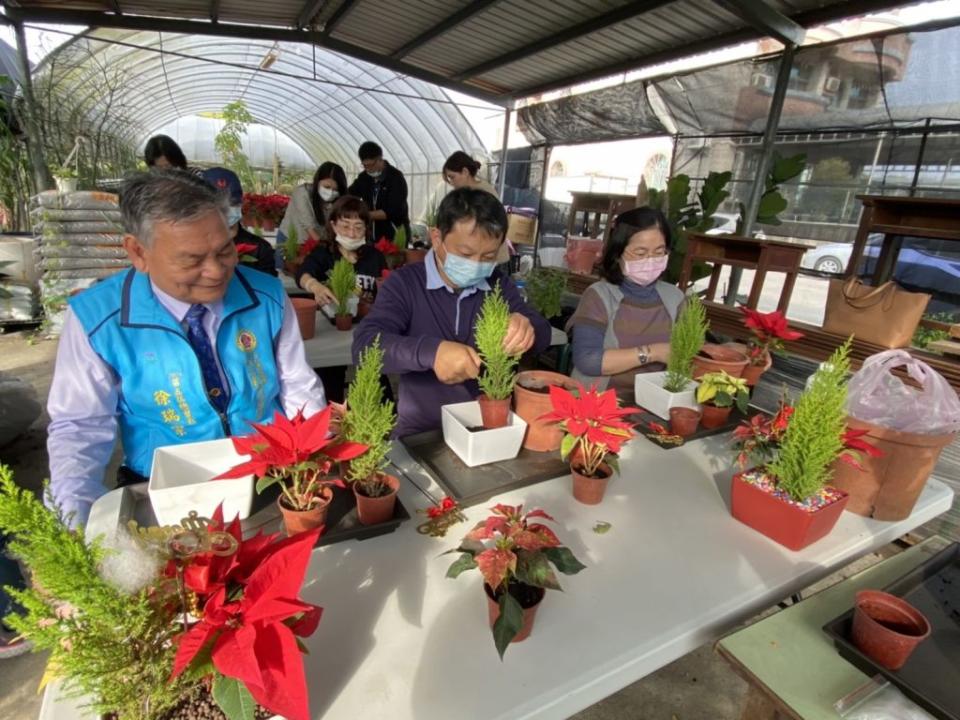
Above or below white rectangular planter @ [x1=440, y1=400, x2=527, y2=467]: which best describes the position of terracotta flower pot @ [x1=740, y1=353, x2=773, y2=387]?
above

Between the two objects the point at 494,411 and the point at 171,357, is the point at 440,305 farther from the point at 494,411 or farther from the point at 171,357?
the point at 171,357

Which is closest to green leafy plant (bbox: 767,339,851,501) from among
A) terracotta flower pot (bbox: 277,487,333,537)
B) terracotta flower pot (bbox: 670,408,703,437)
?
terracotta flower pot (bbox: 670,408,703,437)

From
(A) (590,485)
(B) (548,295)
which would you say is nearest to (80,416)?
(A) (590,485)

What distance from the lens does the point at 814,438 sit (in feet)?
3.66

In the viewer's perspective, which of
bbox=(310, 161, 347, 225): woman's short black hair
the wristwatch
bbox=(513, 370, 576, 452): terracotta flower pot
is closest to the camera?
bbox=(513, 370, 576, 452): terracotta flower pot

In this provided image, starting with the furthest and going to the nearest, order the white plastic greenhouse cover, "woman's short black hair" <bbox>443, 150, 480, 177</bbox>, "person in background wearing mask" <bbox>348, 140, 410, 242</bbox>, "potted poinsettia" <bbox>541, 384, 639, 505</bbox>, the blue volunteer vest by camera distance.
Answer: the white plastic greenhouse cover
"person in background wearing mask" <bbox>348, 140, 410, 242</bbox>
"woman's short black hair" <bbox>443, 150, 480, 177</bbox>
the blue volunteer vest
"potted poinsettia" <bbox>541, 384, 639, 505</bbox>

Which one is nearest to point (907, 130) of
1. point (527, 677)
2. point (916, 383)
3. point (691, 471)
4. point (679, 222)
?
point (679, 222)

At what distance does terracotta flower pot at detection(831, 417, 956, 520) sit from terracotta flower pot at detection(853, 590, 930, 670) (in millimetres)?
493

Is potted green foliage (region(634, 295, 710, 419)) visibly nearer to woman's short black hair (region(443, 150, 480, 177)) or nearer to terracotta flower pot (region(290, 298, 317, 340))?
terracotta flower pot (region(290, 298, 317, 340))

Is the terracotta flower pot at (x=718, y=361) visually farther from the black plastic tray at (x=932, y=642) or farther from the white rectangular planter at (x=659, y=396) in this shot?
the black plastic tray at (x=932, y=642)

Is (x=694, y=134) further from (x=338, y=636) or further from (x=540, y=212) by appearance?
(x=338, y=636)

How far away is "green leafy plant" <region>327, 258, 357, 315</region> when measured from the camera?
2.70 meters

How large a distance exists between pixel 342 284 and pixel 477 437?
5.53ft

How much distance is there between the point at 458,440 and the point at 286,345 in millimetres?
Answer: 630
